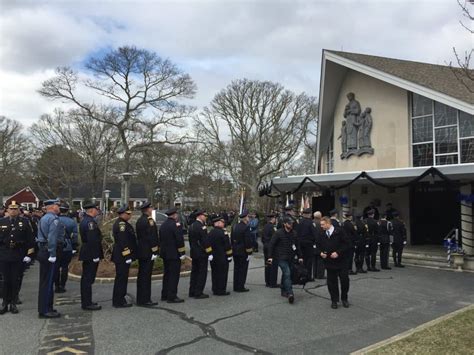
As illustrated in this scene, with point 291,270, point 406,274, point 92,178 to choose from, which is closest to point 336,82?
point 406,274

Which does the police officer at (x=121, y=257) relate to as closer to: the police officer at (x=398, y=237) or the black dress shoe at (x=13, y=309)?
the black dress shoe at (x=13, y=309)

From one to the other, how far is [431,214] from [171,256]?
570 inches

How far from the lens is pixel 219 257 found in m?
9.77

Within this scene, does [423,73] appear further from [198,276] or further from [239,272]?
[198,276]

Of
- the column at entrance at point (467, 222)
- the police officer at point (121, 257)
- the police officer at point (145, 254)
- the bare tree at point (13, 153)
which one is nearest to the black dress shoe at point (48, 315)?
the police officer at point (121, 257)

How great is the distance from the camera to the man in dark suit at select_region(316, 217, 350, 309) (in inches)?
331

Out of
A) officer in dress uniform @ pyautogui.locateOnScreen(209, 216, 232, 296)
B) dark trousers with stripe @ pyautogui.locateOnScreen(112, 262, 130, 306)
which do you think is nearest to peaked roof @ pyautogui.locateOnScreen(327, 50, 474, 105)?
officer in dress uniform @ pyautogui.locateOnScreen(209, 216, 232, 296)

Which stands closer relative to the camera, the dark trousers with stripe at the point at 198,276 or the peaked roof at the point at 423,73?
the dark trousers with stripe at the point at 198,276

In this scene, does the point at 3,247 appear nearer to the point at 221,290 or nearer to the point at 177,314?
the point at 177,314

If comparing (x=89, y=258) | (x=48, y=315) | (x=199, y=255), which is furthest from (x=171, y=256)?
(x=48, y=315)

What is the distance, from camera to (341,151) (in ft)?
72.6

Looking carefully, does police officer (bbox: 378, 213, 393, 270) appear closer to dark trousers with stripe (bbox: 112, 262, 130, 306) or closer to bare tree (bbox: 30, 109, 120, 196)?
dark trousers with stripe (bbox: 112, 262, 130, 306)

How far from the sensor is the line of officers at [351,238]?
37.2 ft

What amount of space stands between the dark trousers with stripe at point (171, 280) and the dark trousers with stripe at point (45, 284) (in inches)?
87.1
